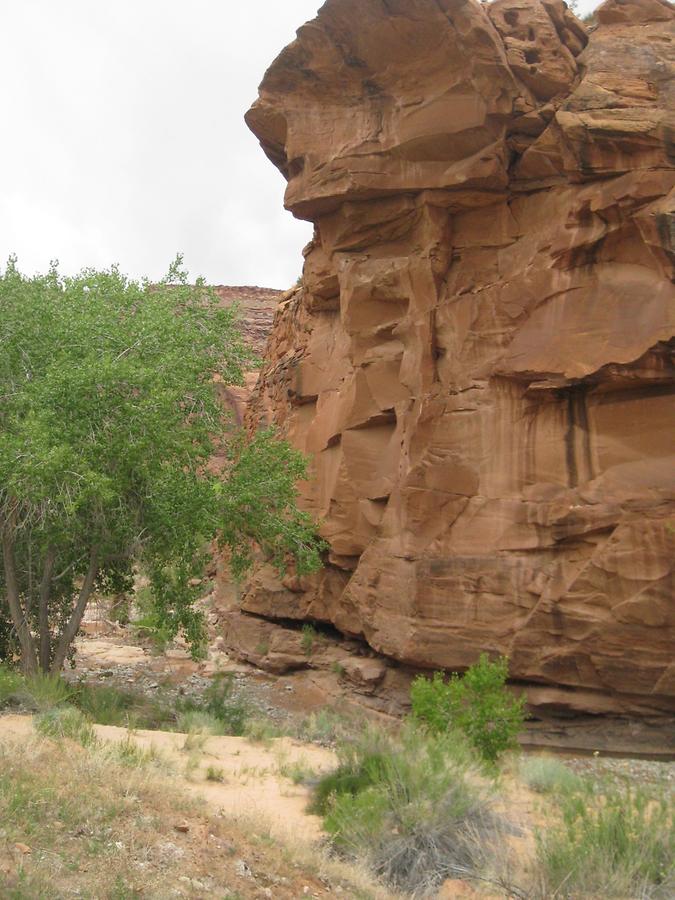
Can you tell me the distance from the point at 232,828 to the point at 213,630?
52.9 feet

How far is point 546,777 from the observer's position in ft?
28.8

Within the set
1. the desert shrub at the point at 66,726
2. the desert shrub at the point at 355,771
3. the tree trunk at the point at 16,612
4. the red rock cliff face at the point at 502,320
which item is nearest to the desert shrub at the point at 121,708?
the tree trunk at the point at 16,612

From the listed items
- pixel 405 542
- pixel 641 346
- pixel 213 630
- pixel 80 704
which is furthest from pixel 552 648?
pixel 213 630

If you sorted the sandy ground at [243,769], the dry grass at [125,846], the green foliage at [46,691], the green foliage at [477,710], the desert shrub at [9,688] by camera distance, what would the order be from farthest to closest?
the desert shrub at [9,688], the green foliage at [46,691], the green foliage at [477,710], the sandy ground at [243,769], the dry grass at [125,846]

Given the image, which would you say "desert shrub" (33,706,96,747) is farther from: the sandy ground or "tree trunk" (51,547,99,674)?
"tree trunk" (51,547,99,674)

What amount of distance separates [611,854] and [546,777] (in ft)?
10.9

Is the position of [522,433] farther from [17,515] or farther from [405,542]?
[17,515]

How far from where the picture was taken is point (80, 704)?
38.2 ft

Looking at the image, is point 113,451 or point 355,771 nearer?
point 355,771

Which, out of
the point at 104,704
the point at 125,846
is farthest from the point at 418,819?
the point at 104,704

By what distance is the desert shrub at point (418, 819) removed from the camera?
5980 millimetres

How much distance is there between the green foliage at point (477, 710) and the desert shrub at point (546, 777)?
406mm

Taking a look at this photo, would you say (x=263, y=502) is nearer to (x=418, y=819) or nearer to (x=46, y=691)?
(x=46, y=691)

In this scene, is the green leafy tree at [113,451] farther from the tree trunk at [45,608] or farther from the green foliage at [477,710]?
the green foliage at [477,710]
